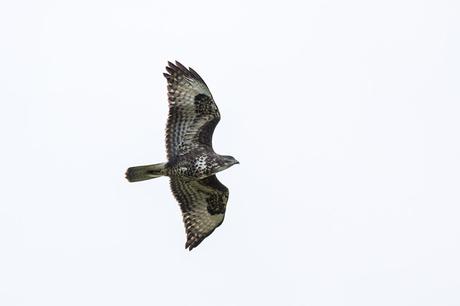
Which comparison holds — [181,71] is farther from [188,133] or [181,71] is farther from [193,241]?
[193,241]

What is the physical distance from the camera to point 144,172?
21094 mm

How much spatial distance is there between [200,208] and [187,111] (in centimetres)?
205

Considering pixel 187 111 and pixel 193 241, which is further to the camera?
pixel 193 241

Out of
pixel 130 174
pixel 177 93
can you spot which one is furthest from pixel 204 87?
pixel 130 174

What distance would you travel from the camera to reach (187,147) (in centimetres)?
2148

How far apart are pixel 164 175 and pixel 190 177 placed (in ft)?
1.63

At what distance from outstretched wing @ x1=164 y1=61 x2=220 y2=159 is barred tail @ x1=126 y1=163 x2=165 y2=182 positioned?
355mm

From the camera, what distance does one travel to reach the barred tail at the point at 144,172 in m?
21.1

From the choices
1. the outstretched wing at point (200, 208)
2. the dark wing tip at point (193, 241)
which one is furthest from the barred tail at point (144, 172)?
the dark wing tip at point (193, 241)

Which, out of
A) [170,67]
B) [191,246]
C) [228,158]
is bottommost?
[191,246]

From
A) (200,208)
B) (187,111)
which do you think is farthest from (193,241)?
(187,111)

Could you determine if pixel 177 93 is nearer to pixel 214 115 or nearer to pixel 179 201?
pixel 214 115

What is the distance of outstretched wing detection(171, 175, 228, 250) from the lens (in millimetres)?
22328

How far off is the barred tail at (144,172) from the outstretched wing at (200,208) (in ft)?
3.77
